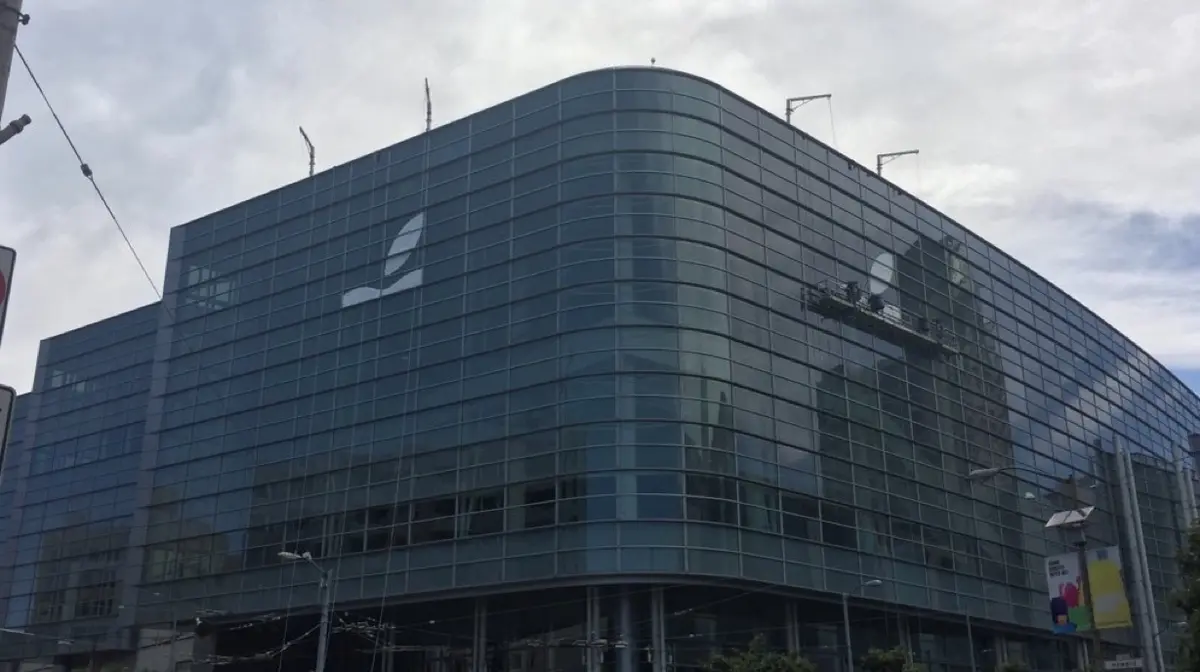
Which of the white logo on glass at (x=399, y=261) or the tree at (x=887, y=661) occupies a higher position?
the white logo on glass at (x=399, y=261)

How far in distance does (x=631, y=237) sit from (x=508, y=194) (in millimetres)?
7644

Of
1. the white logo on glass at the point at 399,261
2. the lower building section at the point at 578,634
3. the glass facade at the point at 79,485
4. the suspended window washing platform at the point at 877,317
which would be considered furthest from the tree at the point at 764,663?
the glass facade at the point at 79,485

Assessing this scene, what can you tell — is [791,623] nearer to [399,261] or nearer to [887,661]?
[887,661]

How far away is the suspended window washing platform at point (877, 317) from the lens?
5791cm

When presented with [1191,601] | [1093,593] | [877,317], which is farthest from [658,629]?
[1093,593]

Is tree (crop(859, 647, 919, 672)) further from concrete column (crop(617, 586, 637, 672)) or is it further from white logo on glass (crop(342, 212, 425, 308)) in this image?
white logo on glass (crop(342, 212, 425, 308))

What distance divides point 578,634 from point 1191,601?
28.6m

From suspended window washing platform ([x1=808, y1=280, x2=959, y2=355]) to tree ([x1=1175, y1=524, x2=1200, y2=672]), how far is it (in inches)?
1183

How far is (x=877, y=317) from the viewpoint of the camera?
59.9 meters

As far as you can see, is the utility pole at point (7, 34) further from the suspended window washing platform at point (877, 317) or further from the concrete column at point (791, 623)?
the suspended window washing platform at point (877, 317)

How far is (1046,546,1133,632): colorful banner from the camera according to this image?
23266mm

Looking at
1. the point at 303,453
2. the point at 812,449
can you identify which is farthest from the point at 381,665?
the point at 812,449

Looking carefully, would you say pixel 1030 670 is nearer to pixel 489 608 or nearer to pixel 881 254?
pixel 881 254

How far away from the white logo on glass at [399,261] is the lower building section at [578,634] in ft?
52.6
